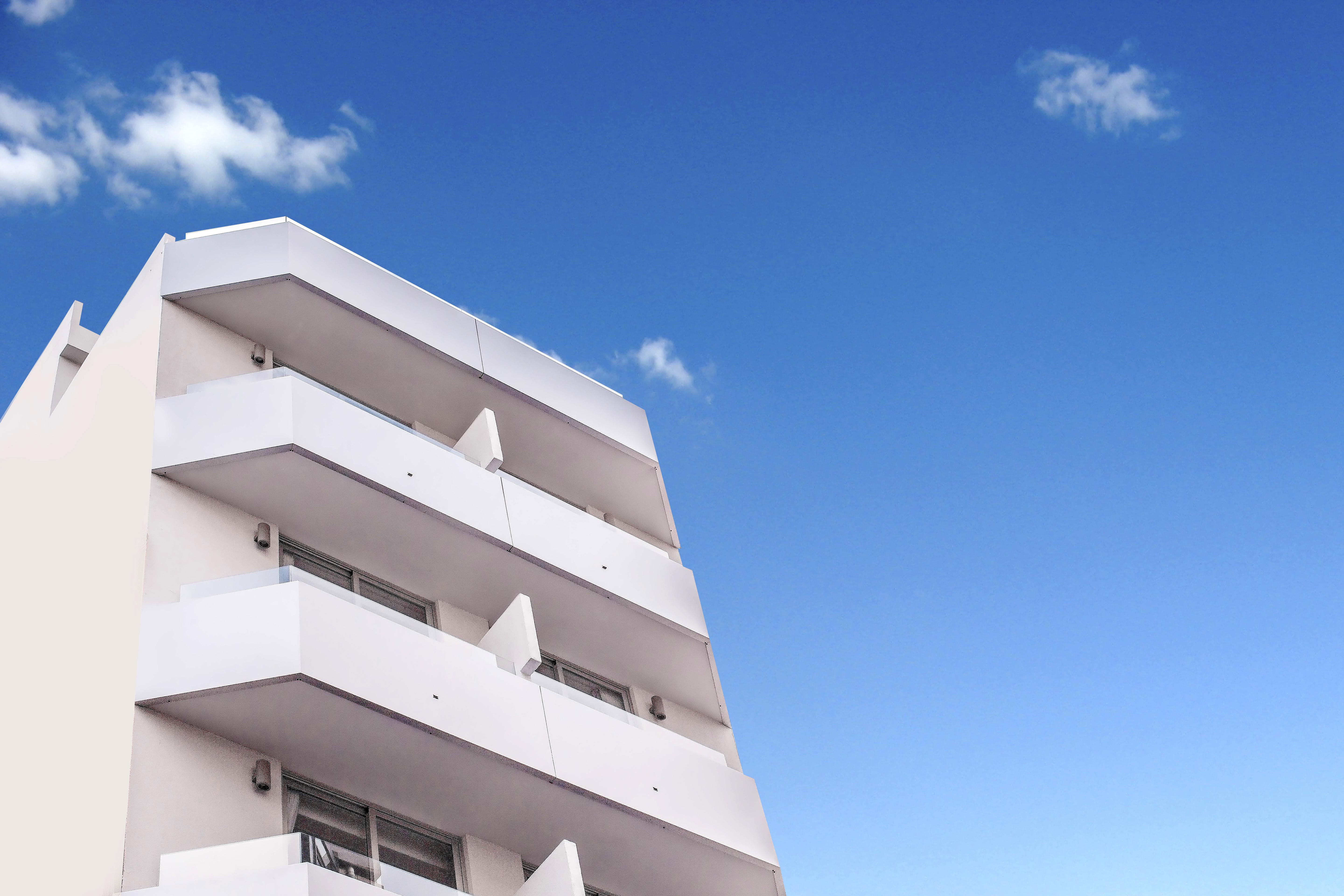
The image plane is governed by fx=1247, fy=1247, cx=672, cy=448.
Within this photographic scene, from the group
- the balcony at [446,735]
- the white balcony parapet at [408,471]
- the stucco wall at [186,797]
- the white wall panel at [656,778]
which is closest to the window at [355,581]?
the white balcony parapet at [408,471]

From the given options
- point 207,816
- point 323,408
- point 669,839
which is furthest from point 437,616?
point 207,816

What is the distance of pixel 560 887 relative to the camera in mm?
11953

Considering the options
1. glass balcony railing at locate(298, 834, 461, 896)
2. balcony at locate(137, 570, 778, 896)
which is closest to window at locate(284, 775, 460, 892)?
glass balcony railing at locate(298, 834, 461, 896)

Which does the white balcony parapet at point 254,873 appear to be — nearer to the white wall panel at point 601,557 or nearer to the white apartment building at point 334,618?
the white apartment building at point 334,618

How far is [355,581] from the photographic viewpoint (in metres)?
15.2

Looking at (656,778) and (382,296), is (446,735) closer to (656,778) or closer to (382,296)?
(656,778)

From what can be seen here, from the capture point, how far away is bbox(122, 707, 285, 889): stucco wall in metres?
10.3

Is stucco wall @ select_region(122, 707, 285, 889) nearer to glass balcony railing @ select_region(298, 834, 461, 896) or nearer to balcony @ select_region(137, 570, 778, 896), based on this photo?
balcony @ select_region(137, 570, 778, 896)

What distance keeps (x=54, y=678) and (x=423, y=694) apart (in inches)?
149

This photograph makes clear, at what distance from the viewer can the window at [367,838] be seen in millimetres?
11164

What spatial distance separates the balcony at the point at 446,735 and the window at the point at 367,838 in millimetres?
180

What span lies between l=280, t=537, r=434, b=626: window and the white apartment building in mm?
46

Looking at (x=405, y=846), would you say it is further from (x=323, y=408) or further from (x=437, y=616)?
(x=323, y=408)

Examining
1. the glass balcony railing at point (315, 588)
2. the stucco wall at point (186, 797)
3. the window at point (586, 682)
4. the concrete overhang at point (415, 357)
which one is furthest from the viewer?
the window at point (586, 682)
